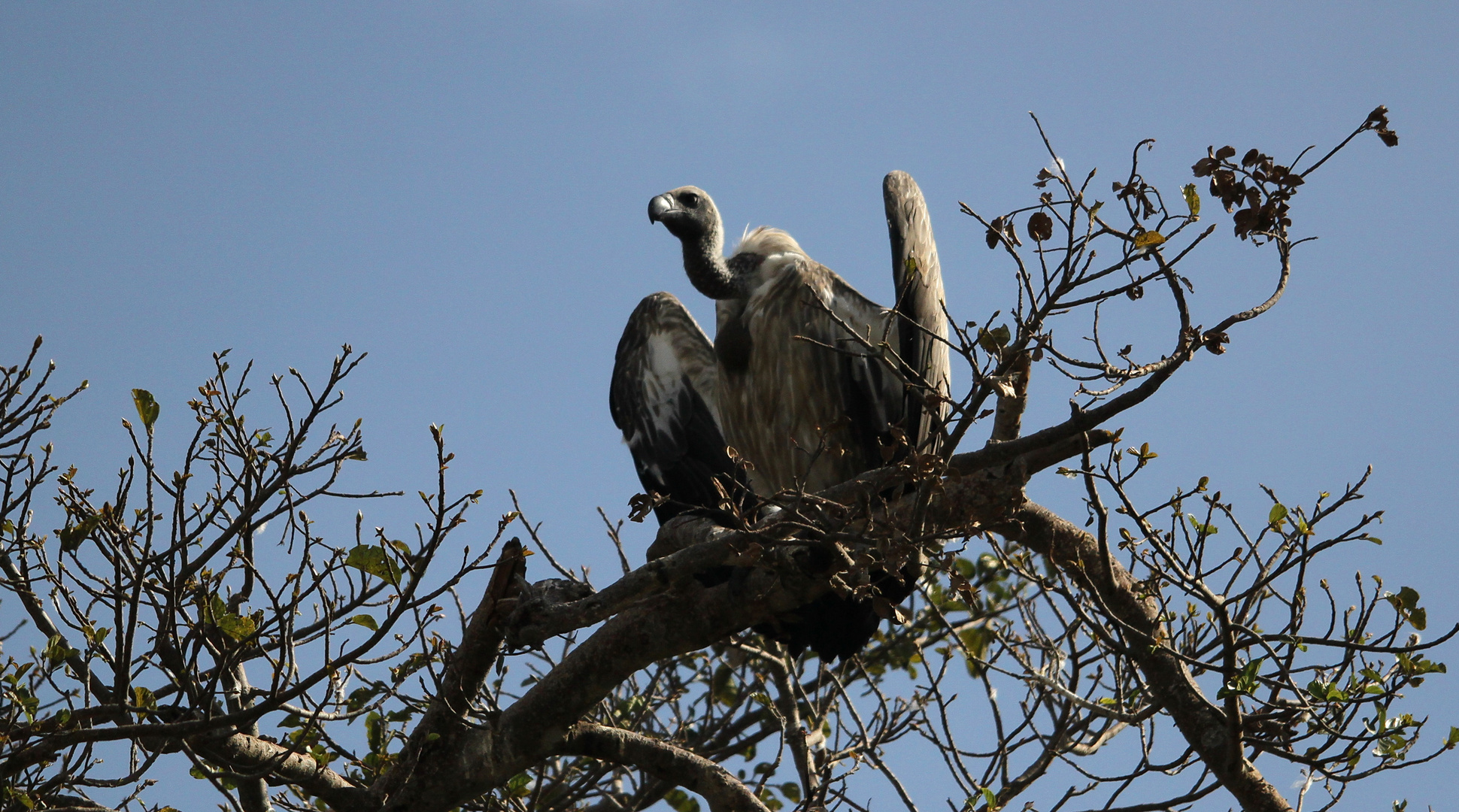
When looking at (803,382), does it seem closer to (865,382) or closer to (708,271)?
(865,382)

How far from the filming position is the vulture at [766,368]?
16.3 ft

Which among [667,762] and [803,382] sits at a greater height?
[803,382]

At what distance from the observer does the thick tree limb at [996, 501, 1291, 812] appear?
139 inches

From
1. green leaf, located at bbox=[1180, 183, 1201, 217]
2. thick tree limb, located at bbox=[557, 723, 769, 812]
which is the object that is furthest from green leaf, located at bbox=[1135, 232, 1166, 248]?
thick tree limb, located at bbox=[557, 723, 769, 812]

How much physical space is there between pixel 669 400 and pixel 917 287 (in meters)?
1.36

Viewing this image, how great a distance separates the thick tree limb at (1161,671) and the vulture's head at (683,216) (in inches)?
95.5

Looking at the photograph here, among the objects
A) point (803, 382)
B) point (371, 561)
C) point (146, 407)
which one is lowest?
point (371, 561)

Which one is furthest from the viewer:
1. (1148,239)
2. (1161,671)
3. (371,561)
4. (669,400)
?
(669,400)

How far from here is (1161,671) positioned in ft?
11.8

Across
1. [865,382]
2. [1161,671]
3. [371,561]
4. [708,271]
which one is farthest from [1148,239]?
[708,271]

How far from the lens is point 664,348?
5.79m

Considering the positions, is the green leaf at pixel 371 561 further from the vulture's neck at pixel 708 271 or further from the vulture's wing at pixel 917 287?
the vulture's neck at pixel 708 271

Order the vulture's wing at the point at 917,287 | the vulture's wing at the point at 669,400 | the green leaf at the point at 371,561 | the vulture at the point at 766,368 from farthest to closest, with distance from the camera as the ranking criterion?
1. the vulture's wing at the point at 669,400
2. the vulture at the point at 766,368
3. the vulture's wing at the point at 917,287
4. the green leaf at the point at 371,561

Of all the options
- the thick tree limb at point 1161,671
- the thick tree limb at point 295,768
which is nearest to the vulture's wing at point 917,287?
the thick tree limb at point 1161,671
